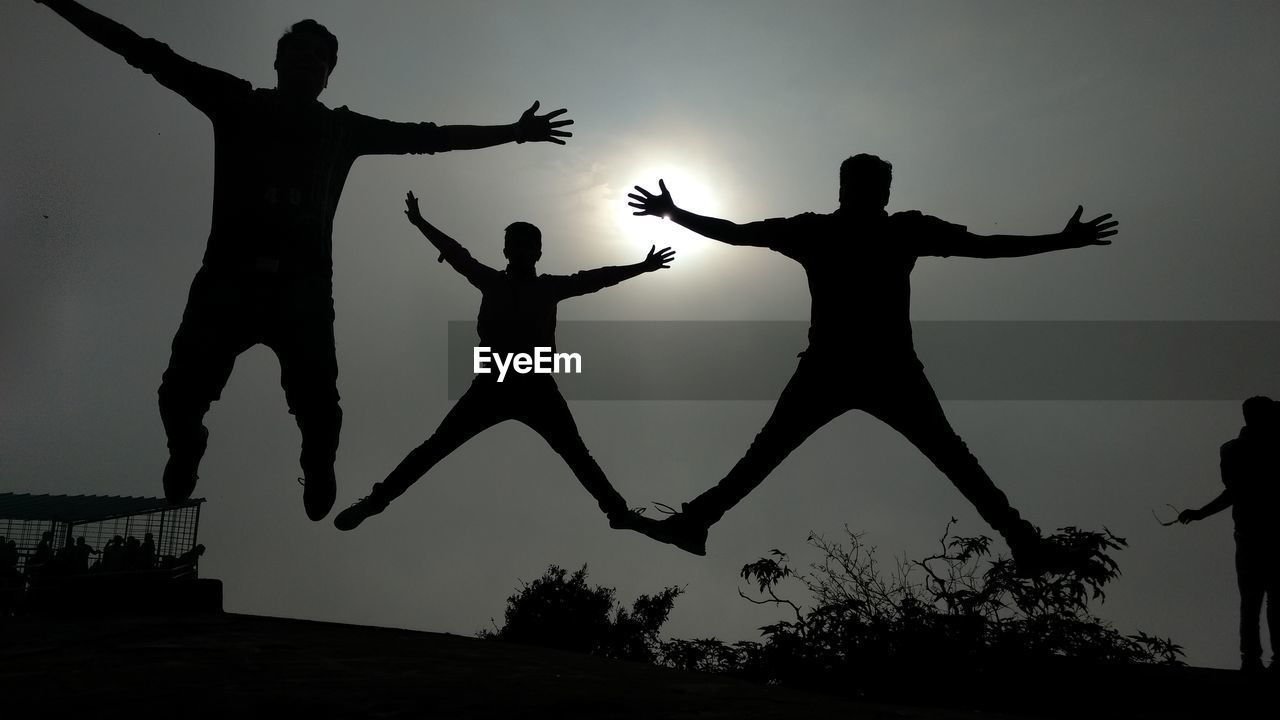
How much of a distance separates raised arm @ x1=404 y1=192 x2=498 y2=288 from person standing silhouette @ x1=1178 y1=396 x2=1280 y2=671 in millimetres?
5878

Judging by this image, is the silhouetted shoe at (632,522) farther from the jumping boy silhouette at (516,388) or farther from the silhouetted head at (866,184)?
the silhouetted head at (866,184)

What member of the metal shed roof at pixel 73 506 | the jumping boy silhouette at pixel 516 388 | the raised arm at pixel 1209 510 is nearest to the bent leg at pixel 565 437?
the jumping boy silhouette at pixel 516 388

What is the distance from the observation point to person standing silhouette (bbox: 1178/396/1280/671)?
5.80 meters

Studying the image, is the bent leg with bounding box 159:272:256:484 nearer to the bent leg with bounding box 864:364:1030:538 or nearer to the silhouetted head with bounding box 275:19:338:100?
the silhouetted head with bounding box 275:19:338:100

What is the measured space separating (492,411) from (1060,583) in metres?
5.10

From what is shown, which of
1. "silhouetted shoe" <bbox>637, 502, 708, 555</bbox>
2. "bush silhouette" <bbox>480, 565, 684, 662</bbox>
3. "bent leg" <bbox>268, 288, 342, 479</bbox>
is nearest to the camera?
"bent leg" <bbox>268, 288, 342, 479</bbox>

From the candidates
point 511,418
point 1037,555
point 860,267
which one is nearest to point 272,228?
point 511,418

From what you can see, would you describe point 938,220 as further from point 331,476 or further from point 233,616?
point 233,616

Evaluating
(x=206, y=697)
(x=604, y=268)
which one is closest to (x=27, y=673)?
(x=206, y=697)

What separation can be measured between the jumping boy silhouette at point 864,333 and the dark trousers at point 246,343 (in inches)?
84.4

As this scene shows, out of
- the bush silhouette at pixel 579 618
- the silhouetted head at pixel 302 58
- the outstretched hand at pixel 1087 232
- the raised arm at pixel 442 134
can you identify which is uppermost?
the silhouetted head at pixel 302 58

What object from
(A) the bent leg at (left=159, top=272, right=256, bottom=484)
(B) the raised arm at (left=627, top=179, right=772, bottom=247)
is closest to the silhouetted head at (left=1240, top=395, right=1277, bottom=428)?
(B) the raised arm at (left=627, top=179, right=772, bottom=247)

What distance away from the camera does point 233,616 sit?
4.58m

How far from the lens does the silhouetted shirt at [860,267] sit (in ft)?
15.1
